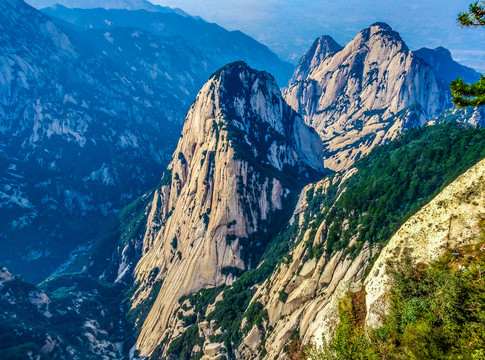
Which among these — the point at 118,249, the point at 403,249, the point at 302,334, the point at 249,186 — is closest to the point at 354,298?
the point at 403,249

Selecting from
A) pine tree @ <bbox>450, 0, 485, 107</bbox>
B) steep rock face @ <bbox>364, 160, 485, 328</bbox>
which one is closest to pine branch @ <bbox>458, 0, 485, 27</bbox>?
pine tree @ <bbox>450, 0, 485, 107</bbox>

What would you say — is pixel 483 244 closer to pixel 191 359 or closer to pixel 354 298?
pixel 354 298

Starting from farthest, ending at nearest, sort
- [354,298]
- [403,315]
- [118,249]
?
[118,249]
[354,298]
[403,315]

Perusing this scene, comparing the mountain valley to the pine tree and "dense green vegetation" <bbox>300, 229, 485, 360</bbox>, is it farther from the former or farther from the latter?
the pine tree

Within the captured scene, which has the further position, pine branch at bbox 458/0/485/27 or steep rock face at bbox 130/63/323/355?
steep rock face at bbox 130/63/323/355

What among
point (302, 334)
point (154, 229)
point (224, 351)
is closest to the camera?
point (302, 334)

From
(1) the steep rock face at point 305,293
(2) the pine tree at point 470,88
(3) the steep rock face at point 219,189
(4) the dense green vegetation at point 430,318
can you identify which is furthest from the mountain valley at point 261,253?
(2) the pine tree at point 470,88

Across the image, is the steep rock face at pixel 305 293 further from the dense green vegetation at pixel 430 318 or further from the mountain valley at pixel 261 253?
the dense green vegetation at pixel 430 318
